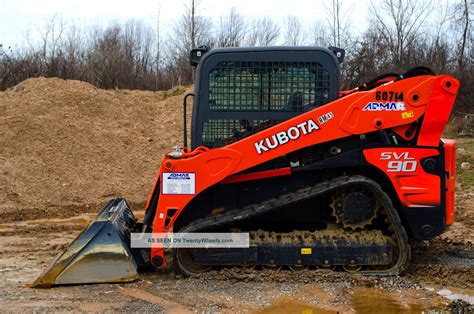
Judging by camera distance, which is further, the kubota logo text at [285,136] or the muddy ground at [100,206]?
the kubota logo text at [285,136]

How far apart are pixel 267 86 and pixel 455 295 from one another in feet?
8.70

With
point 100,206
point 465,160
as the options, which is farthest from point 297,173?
point 465,160

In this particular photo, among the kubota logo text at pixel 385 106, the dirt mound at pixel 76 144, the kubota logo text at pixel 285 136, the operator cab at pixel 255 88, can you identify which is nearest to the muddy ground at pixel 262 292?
the kubota logo text at pixel 285 136

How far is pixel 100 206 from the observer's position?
11406 mm

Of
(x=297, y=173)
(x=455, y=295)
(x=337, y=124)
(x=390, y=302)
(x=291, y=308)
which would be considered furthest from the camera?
(x=297, y=173)

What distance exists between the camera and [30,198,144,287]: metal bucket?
566 centimetres

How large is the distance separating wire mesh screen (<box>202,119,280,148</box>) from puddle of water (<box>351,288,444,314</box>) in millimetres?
1845

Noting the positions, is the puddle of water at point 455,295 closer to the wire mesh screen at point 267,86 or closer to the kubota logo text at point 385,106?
the kubota logo text at point 385,106

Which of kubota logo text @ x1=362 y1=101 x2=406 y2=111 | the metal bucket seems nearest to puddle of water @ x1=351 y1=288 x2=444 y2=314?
kubota logo text @ x1=362 y1=101 x2=406 y2=111

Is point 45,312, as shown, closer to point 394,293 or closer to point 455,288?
point 394,293

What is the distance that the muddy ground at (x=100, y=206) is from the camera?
204 inches

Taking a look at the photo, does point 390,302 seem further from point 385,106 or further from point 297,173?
point 385,106

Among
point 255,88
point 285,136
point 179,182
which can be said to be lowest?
point 179,182

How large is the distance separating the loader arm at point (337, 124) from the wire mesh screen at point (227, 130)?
0.31 meters
